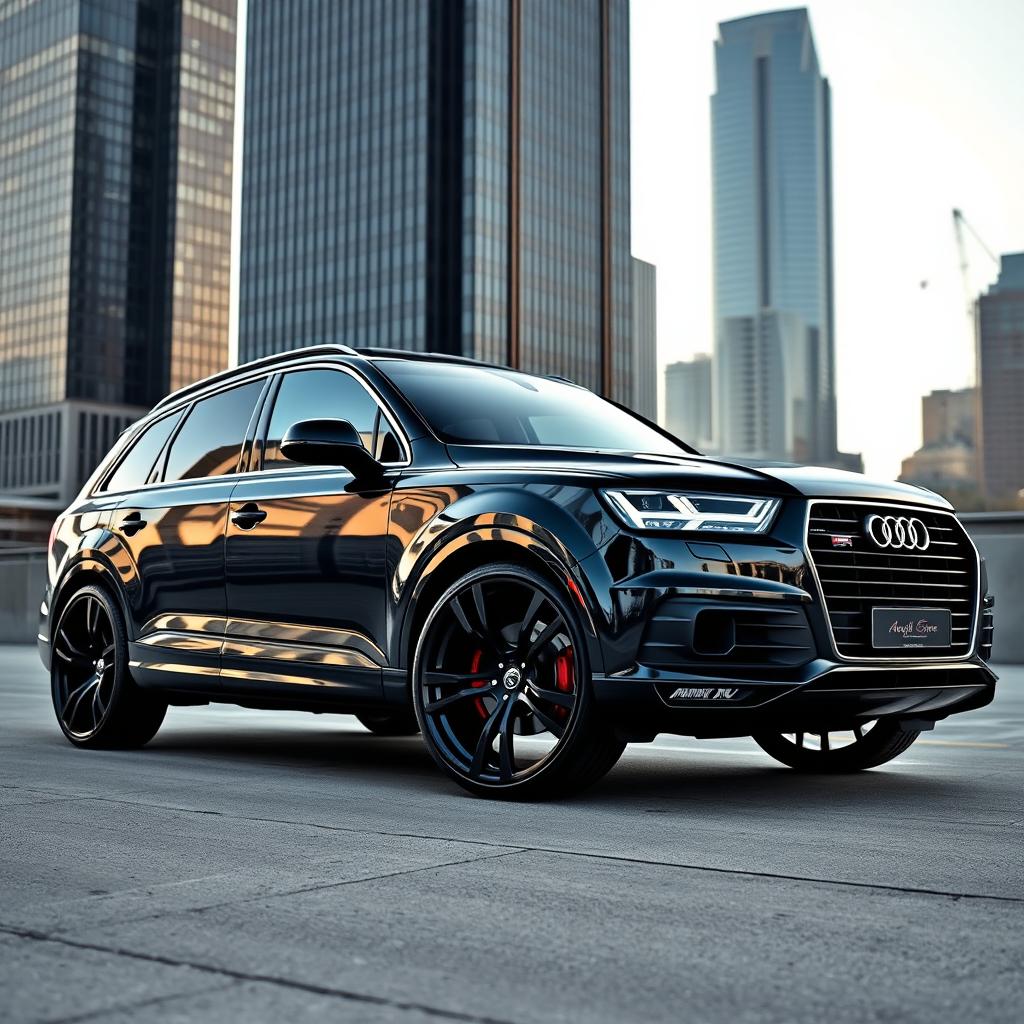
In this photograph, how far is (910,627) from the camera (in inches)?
207

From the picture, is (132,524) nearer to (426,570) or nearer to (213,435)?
(213,435)

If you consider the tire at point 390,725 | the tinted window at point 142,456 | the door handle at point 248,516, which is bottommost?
the tire at point 390,725

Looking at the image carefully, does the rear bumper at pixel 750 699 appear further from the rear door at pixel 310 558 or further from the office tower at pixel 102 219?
the office tower at pixel 102 219

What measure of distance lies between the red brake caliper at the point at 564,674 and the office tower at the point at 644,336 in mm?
119569

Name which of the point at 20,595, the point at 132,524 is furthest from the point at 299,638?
the point at 20,595

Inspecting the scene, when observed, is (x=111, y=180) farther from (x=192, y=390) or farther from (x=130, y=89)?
(x=192, y=390)

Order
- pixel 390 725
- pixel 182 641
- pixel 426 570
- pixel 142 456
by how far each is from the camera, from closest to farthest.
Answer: pixel 426 570 → pixel 182 641 → pixel 142 456 → pixel 390 725

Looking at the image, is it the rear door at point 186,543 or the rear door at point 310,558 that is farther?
the rear door at point 186,543

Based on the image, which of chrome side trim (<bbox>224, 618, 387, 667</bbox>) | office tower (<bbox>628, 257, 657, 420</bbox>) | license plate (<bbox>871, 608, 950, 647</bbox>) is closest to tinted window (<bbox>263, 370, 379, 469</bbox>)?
chrome side trim (<bbox>224, 618, 387, 667</bbox>)

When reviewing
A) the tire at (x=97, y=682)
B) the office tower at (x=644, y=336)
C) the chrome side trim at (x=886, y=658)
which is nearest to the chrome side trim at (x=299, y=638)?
the tire at (x=97, y=682)

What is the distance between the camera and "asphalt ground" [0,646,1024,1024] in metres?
2.54

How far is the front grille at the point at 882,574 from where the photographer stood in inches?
199

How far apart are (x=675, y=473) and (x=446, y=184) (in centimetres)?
11776

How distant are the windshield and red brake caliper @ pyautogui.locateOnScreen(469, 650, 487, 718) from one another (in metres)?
0.94
